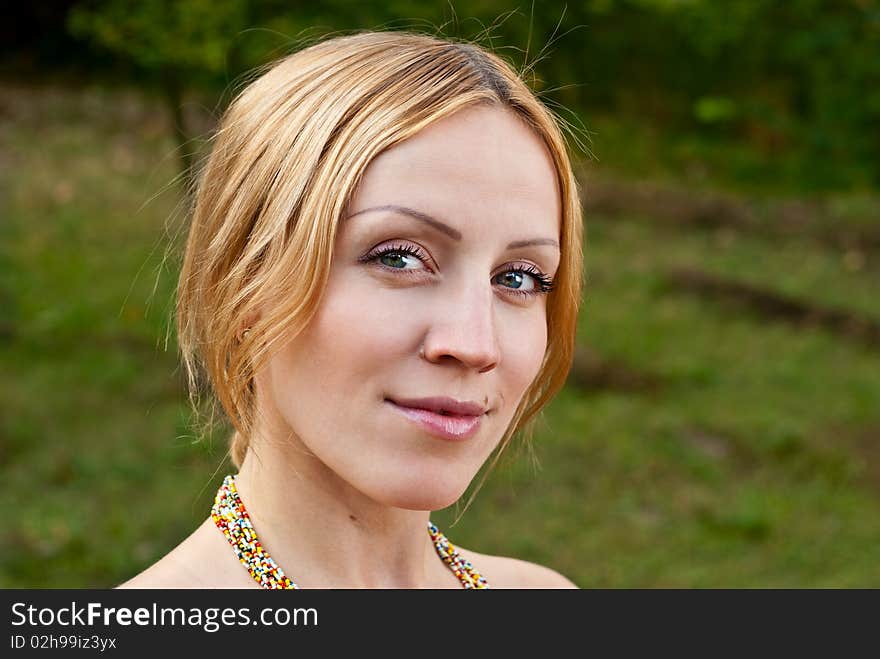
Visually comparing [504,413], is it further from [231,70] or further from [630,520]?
[231,70]

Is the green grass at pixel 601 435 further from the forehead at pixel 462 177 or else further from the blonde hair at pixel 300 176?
the forehead at pixel 462 177

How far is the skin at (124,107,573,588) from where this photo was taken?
60.0 inches

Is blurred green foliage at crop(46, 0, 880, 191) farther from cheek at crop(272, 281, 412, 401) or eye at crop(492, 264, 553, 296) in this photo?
cheek at crop(272, 281, 412, 401)

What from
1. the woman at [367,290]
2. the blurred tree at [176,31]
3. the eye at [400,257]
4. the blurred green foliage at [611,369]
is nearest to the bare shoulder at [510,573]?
the woman at [367,290]

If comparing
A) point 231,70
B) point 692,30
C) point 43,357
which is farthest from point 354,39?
point 692,30

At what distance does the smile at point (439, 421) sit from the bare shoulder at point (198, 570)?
16.1 inches

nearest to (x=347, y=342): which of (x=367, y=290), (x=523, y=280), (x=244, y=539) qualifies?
(x=367, y=290)

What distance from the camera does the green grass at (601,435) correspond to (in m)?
5.43

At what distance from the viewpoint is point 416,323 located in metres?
1.52

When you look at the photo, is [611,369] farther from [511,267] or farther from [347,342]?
[347,342]

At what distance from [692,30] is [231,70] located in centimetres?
375

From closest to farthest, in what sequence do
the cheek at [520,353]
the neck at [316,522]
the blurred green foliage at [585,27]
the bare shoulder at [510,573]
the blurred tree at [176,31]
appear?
the cheek at [520,353] < the neck at [316,522] < the bare shoulder at [510,573] < the blurred green foliage at [585,27] < the blurred tree at [176,31]

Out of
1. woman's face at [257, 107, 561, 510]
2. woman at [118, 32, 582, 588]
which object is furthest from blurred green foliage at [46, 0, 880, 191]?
woman's face at [257, 107, 561, 510]

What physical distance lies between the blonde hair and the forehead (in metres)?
0.02
